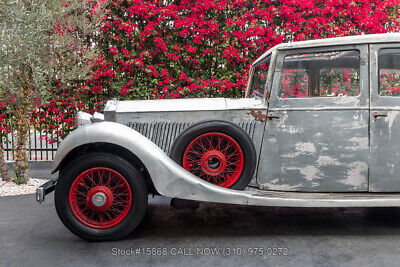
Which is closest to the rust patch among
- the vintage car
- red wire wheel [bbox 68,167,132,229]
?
the vintage car

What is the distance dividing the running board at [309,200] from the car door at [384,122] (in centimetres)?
20

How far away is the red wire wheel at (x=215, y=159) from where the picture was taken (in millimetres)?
3201

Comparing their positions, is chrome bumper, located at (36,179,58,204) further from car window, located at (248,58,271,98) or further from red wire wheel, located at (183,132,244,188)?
car window, located at (248,58,271,98)

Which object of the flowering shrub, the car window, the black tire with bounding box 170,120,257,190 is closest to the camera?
the black tire with bounding box 170,120,257,190

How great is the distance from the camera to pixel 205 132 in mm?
3145

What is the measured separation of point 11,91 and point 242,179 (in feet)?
13.4

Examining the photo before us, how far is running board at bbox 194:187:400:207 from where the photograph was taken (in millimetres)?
3055

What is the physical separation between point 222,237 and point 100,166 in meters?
1.34

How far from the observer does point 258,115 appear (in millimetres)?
3404

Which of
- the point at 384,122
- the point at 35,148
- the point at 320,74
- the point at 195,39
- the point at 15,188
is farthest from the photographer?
the point at 35,148

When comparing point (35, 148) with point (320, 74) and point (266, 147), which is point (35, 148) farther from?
point (320, 74)

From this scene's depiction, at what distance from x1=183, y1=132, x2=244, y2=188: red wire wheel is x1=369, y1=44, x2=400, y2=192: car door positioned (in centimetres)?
134

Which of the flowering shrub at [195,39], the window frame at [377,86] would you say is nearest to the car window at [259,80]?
the window frame at [377,86]

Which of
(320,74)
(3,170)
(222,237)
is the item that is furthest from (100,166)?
(3,170)
